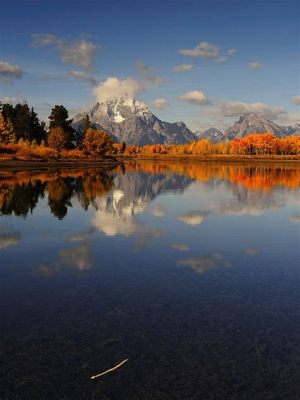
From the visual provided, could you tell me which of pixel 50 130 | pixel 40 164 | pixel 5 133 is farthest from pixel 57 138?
pixel 40 164

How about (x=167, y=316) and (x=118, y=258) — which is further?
(x=118, y=258)

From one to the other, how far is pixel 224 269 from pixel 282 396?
343 inches

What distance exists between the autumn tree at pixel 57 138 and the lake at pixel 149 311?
106 m

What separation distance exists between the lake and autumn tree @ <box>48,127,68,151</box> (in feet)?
348

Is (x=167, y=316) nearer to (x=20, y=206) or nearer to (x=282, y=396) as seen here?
(x=282, y=396)

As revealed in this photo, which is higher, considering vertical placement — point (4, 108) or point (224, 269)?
point (4, 108)

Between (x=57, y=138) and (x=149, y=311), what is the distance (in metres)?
122

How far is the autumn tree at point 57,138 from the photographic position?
421 feet

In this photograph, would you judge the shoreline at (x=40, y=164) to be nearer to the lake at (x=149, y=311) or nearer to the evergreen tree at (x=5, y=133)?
the evergreen tree at (x=5, y=133)

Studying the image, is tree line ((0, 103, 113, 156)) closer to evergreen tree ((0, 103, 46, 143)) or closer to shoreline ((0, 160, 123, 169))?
evergreen tree ((0, 103, 46, 143))

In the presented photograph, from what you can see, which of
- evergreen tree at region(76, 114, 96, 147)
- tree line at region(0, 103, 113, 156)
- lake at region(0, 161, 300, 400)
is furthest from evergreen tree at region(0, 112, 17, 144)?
lake at region(0, 161, 300, 400)

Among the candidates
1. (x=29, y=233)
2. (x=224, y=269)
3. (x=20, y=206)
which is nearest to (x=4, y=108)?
(x=20, y=206)

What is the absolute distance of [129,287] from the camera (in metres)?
14.4

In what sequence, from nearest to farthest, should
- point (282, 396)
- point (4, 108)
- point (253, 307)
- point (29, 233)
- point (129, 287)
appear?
point (282, 396)
point (253, 307)
point (129, 287)
point (29, 233)
point (4, 108)
